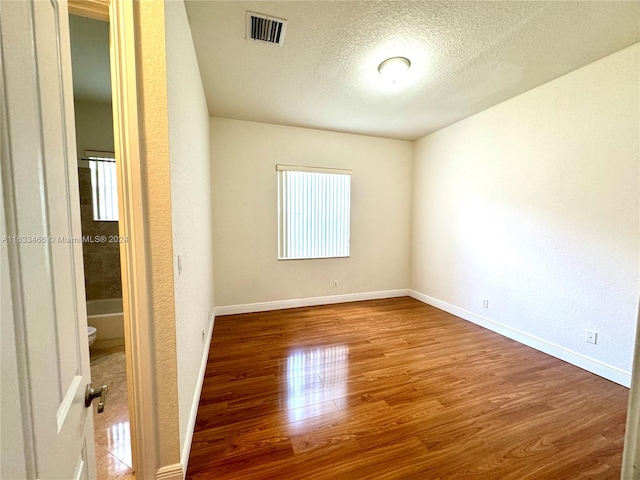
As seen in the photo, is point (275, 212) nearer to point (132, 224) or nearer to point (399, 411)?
point (132, 224)

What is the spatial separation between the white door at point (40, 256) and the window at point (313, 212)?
3081mm

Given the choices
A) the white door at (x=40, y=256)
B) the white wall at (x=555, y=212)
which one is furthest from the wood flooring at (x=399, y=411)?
the white door at (x=40, y=256)

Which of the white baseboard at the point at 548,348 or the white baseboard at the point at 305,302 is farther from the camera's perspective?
the white baseboard at the point at 305,302

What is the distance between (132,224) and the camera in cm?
107

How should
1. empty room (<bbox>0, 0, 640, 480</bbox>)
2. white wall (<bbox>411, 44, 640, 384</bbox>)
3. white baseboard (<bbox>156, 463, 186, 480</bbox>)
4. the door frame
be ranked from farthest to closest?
white wall (<bbox>411, 44, 640, 384</bbox>)
white baseboard (<bbox>156, 463, 186, 480</bbox>)
the door frame
empty room (<bbox>0, 0, 640, 480</bbox>)

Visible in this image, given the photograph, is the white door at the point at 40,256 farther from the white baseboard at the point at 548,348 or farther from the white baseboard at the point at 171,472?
the white baseboard at the point at 548,348

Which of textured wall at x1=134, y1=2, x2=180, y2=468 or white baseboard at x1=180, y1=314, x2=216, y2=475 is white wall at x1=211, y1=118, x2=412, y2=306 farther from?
textured wall at x1=134, y1=2, x2=180, y2=468

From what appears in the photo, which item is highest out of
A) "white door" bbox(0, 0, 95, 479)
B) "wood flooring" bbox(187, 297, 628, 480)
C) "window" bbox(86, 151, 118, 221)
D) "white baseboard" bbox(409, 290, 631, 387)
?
"window" bbox(86, 151, 118, 221)

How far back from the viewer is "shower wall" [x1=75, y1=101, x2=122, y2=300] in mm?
3096

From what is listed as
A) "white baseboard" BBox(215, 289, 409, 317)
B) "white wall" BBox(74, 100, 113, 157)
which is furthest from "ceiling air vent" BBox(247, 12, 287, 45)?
"white baseboard" BBox(215, 289, 409, 317)

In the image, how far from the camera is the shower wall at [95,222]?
122 inches

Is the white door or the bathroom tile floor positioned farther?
the bathroom tile floor

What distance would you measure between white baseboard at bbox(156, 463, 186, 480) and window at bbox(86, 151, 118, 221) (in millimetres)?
3118

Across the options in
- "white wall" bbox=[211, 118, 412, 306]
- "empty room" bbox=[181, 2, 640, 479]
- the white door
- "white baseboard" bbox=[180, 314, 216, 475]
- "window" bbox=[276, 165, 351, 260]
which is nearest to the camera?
the white door
